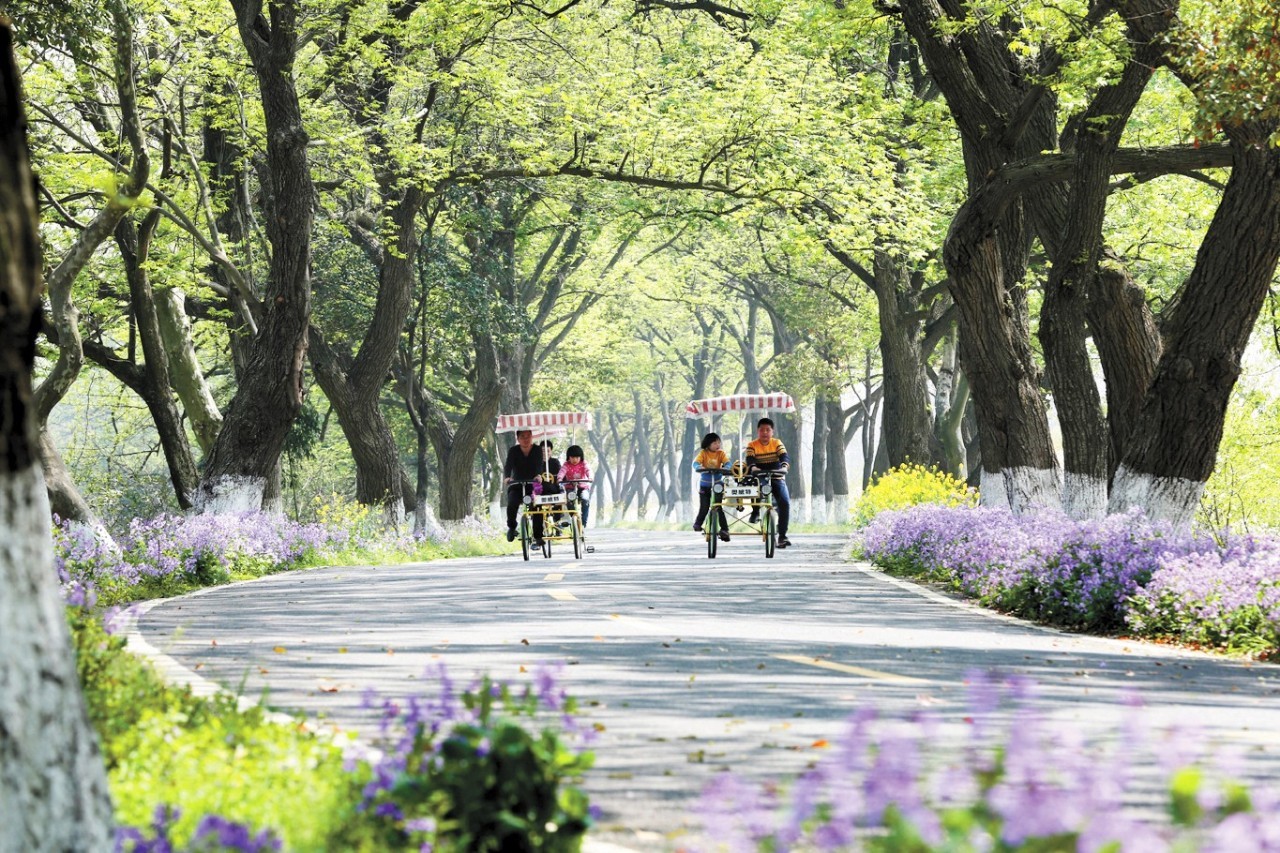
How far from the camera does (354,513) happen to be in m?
32.3

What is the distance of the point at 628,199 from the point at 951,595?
17.3 metres

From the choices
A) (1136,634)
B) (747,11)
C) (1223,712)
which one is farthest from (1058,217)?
(1223,712)

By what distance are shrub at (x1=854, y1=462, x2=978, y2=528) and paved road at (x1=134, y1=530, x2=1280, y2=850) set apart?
11.2 meters

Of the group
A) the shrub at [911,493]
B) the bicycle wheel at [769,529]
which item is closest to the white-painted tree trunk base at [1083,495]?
the bicycle wheel at [769,529]

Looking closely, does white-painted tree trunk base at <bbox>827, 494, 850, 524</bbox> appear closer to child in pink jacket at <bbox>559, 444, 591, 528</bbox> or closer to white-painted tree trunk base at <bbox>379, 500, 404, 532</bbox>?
white-painted tree trunk base at <bbox>379, 500, 404, 532</bbox>

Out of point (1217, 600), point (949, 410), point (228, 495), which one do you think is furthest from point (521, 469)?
point (949, 410)

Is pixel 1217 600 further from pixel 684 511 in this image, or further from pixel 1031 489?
pixel 684 511

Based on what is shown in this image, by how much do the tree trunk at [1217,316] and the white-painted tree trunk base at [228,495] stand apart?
44.9ft

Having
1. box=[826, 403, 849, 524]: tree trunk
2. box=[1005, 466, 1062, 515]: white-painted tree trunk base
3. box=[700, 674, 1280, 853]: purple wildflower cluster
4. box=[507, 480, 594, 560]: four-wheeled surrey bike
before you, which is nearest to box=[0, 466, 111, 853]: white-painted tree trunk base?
box=[700, 674, 1280, 853]: purple wildflower cluster

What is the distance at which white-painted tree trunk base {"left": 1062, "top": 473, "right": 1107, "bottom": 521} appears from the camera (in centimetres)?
2184

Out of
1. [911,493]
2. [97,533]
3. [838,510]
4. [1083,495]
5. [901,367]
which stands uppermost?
[901,367]

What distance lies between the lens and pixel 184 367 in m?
30.2

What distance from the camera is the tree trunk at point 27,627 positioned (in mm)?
4359

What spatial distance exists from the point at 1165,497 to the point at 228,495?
13924mm
